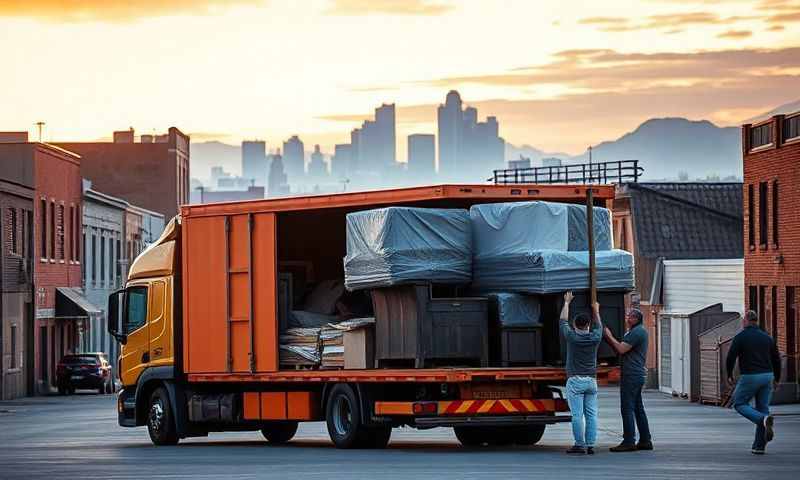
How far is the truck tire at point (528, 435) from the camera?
2581 cm

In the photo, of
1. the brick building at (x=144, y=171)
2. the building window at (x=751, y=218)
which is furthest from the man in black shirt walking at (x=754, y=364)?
the brick building at (x=144, y=171)

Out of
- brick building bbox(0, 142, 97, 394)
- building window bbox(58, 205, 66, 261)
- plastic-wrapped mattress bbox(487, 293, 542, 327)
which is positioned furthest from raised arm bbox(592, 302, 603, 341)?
building window bbox(58, 205, 66, 261)

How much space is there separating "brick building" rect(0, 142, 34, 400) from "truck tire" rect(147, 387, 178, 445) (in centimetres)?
3152

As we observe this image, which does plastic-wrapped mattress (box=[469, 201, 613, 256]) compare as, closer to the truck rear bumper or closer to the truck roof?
the truck roof

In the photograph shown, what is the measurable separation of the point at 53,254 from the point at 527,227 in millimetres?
47774

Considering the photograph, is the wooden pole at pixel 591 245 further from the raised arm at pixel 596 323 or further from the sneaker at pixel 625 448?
the sneaker at pixel 625 448

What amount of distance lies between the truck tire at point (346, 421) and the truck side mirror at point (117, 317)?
557 centimetres

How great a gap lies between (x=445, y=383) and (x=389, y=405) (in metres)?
0.82

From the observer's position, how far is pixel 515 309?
23.4 metres

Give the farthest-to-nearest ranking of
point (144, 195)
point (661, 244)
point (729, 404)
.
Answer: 1. point (144, 195)
2. point (661, 244)
3. point (729, 404)

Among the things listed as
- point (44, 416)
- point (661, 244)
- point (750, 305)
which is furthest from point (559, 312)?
point (661, 244)

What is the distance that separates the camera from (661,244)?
73.0 meters

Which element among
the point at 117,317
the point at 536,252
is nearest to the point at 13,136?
the point at 117,317

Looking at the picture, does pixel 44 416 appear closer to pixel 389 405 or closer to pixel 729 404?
pixel 729 404
